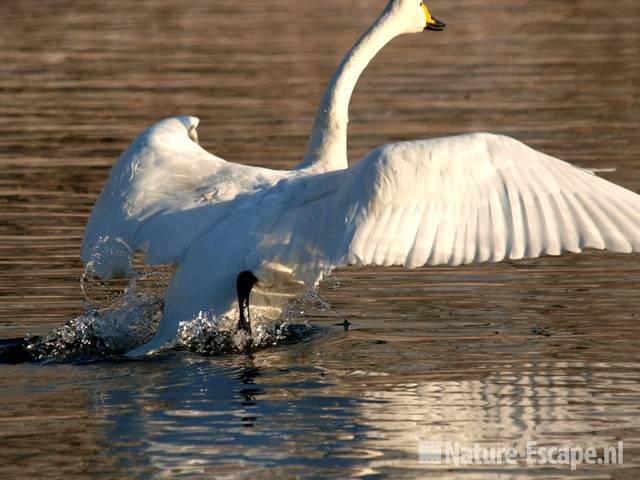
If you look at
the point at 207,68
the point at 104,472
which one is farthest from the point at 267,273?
the point at 207,68

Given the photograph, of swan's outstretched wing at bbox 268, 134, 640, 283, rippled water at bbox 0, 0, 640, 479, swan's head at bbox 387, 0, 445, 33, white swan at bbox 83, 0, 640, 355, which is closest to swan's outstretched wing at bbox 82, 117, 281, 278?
white swan at bbox 83, 0, 640, 355

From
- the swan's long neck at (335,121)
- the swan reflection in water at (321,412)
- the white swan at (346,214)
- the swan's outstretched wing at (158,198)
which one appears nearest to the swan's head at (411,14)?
the swan's long neck at (335,121)

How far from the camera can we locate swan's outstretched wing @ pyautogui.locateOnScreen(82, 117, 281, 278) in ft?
29.9

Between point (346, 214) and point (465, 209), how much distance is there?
66cm

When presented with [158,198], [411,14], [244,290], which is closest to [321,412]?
[244,290]

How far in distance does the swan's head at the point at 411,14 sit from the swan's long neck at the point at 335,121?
1.81ft

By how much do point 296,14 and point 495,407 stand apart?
22081mm

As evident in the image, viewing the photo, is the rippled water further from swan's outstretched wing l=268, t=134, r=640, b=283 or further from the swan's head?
the swan's head

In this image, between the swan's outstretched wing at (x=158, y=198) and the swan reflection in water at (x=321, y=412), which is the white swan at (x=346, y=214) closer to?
the swan's outstretched wing at (x=158, y=198)

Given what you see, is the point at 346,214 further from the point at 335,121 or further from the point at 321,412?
the point at 335,121

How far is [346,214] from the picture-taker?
8.10 meters

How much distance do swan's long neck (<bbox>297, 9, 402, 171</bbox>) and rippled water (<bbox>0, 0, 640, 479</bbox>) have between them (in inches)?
42.6

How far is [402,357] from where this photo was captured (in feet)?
28.8

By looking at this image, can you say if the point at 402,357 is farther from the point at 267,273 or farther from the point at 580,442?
the point at 580,442
